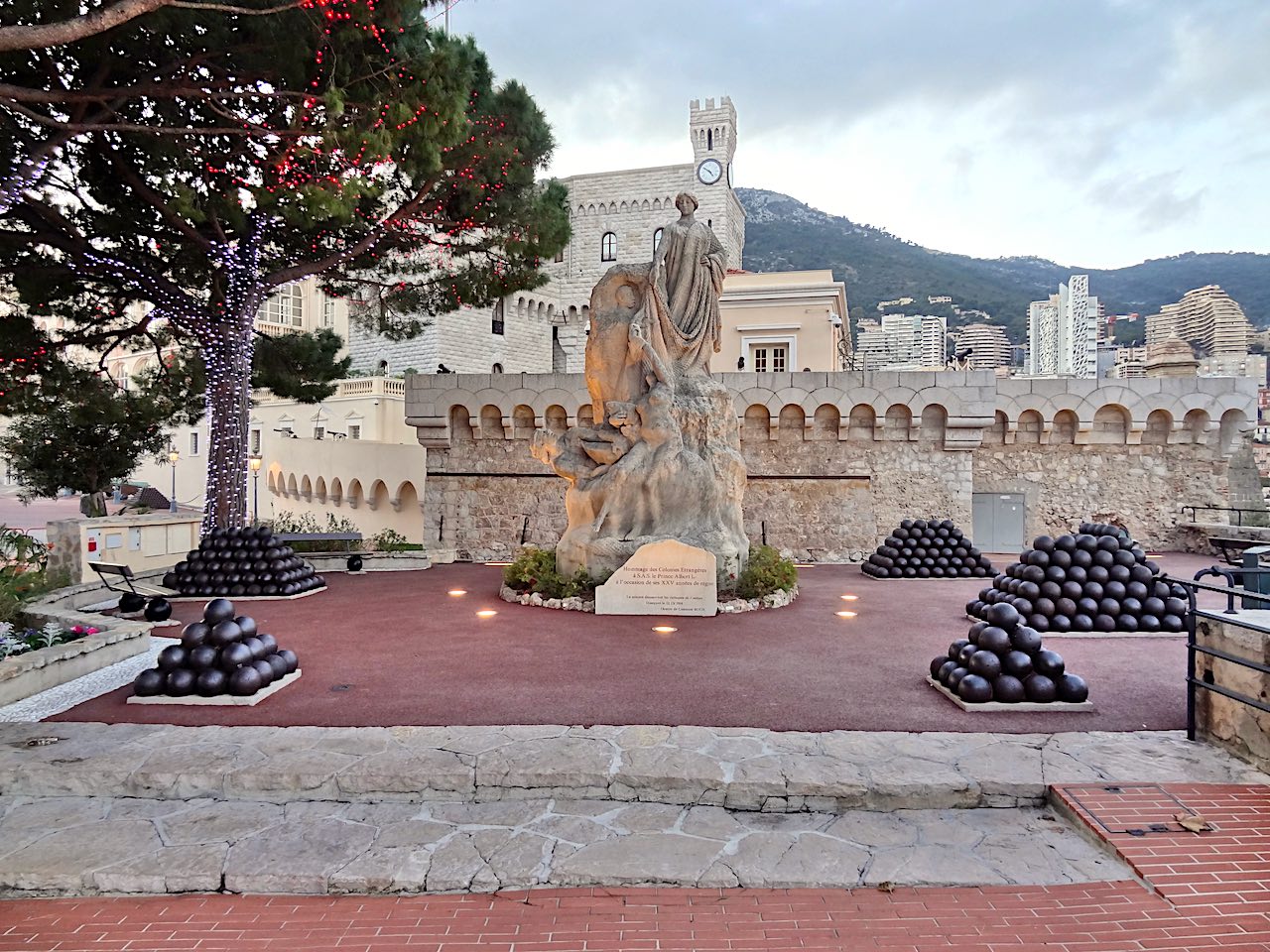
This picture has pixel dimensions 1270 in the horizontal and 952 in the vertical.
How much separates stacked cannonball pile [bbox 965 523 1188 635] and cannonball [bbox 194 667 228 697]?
22.3 ft

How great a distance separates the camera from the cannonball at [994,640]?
5.12 m

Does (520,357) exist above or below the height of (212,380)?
above

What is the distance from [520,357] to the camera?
40094 millimetres

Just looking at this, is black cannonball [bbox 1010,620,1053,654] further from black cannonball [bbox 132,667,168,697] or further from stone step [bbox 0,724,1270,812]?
black cannonball [bbox 132,667,168,697]

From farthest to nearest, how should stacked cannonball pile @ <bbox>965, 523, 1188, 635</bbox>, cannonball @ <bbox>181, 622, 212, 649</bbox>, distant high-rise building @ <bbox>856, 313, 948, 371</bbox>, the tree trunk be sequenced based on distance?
distant high-rise building @ <bbox>856, 313, 948, 371</bbox>
the tree trunk
stacked cannonball pile @ <bbox>965, 523, 1188, 635</bbox>
cannonball @ <bbox>181, 622, 212, 649</bbox>

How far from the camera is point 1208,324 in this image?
44656 millimetres

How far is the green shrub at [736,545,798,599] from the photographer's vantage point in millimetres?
8883

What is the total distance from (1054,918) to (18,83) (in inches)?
476

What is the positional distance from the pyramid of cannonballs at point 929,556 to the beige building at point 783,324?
39.7 feet

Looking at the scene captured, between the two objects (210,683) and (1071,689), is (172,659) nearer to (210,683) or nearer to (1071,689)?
(210,683)

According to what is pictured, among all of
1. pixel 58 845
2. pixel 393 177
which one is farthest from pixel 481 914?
pixel 393 177

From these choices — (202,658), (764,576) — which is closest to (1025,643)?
(764,576)

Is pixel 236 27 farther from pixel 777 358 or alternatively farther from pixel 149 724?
pixel 777 358

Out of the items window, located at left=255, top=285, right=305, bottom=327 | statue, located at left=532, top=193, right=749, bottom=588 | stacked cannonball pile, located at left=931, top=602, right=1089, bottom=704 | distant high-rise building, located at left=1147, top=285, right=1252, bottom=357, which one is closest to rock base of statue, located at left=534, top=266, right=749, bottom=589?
statue, located at left=532, top=193, right=749, bottom=588
